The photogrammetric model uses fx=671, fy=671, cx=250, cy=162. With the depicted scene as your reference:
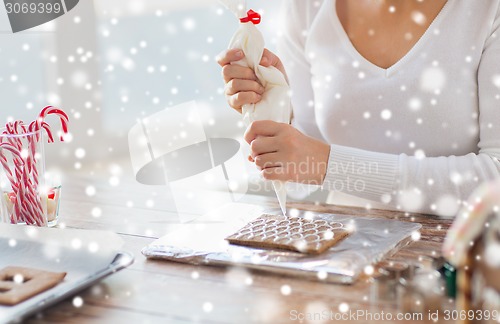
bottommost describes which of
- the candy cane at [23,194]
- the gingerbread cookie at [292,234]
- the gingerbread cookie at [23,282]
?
the gingerbread cookie at [292,234]

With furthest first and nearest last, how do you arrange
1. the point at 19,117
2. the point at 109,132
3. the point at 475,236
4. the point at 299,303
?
the point at 109,132
the point at 19,117
the point at 299,303
the point at 475,236

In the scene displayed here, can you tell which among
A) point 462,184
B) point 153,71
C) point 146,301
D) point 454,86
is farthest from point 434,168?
point 153,71

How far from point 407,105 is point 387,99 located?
0.05 m

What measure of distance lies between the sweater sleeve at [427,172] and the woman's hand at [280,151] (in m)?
0.09

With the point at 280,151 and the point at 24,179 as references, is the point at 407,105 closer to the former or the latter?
the point at 280,151

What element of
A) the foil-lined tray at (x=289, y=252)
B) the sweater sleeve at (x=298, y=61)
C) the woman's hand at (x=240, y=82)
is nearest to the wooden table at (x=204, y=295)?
the foil-lined tray at (x=289, y=252)

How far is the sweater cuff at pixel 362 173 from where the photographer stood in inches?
52.9

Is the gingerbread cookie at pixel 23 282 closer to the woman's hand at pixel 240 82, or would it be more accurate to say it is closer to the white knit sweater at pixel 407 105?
the woman's hand at pixel 240 82

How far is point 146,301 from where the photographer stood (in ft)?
2.95

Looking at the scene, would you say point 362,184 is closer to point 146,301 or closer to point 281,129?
point 281,129

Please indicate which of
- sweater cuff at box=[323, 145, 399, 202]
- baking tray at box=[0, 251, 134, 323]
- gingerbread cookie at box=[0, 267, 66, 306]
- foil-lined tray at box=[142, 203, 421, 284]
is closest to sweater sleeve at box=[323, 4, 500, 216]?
sweater cuff at box=[323, 145, 399, 202]

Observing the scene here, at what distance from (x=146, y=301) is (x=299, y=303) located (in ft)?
0.67

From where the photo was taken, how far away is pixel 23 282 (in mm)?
942

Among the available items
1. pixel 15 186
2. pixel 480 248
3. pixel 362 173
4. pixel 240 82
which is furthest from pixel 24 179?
pixel 480 248
